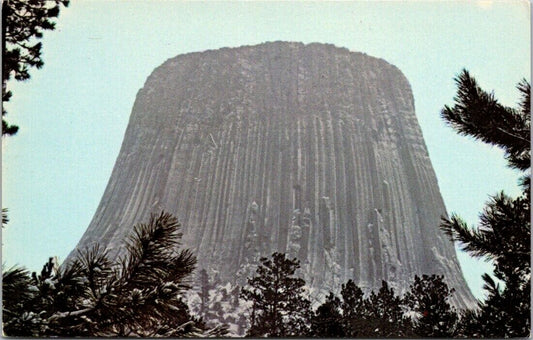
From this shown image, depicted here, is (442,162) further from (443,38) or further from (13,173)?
(13,173)

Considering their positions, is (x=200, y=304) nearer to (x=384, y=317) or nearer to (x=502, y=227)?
(x=384, y=317)

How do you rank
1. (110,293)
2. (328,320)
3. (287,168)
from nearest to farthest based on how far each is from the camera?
(110,293)
(328,320)
(287,168)

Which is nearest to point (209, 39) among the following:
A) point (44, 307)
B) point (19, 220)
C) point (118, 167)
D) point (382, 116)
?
point (118, 167)

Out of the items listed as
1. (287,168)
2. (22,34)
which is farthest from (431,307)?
(22,34)

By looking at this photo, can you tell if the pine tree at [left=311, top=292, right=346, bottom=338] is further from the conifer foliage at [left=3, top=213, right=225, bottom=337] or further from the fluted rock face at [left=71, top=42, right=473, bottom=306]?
the conifer foliage at [left=3, top=213, right=225, bottom=337]

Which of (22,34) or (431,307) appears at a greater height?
(22,34)

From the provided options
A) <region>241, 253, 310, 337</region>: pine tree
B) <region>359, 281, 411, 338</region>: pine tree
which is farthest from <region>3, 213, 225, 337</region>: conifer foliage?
<region>359, 281, 411, 338</region>: pine tree
